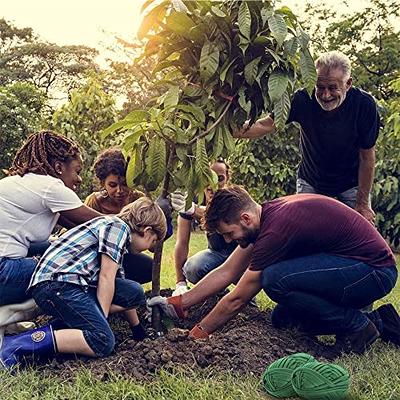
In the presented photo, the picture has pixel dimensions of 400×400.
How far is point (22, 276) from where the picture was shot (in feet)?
12.1

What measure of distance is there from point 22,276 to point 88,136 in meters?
5.38

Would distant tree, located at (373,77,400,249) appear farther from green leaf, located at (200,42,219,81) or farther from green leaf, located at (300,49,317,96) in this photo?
green leaf, located at (200,42,219,81)

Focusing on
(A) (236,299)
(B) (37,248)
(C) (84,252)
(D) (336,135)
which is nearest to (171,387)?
(A) (236,299)

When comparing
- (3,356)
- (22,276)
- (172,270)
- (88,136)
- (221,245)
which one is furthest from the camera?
(88,136)

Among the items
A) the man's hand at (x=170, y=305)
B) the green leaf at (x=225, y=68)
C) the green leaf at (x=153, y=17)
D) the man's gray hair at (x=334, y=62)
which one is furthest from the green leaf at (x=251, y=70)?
the man's hand at (x=170, y=305)

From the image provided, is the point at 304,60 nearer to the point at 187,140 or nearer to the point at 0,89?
the point at 187,140

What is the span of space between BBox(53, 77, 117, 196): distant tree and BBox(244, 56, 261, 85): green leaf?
→ 5358 millimetres

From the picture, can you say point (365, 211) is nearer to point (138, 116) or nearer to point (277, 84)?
point (277, 84)

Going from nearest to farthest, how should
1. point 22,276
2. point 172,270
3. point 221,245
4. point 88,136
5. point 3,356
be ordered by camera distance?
point 3,356
point 22,276
point 221,245
point 172,270
point 88,136

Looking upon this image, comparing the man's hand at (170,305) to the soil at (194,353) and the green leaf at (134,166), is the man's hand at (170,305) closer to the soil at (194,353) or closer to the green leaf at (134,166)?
the soil at (194,353)

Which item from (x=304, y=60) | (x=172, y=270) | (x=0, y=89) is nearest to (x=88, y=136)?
(x=172, y=270)

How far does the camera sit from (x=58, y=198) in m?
3.68

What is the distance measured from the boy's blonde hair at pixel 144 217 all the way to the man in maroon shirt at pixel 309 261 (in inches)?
11.6

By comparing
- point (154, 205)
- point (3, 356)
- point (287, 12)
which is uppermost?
point (287, 12)
